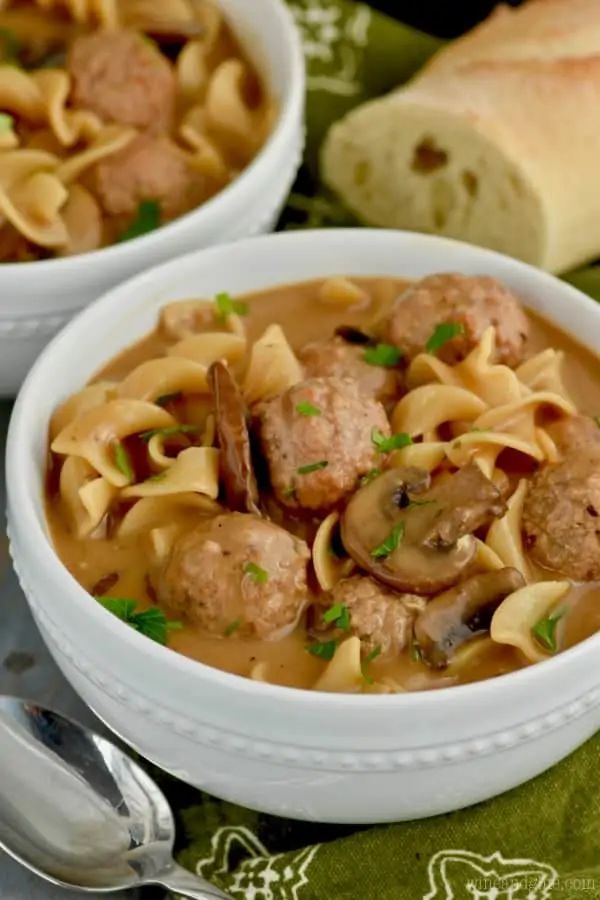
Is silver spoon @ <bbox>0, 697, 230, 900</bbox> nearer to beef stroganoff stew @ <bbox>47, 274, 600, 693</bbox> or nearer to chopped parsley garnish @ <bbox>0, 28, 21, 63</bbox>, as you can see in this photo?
beef stroganoff stew @ <bbox>47, 274, 600, 693</bbox>

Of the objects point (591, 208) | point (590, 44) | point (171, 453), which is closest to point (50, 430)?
point (171, 453)

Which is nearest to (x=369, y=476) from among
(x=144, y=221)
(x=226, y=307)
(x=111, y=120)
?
(x=226, y=307)

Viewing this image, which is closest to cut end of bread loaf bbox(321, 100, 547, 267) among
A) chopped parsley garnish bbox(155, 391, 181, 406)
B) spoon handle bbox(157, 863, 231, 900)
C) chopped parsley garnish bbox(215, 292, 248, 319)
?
chopped parsley garnish bbox(215, 292, 248, 319)

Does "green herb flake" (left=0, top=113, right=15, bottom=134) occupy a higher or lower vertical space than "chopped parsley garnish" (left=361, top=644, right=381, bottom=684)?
higher

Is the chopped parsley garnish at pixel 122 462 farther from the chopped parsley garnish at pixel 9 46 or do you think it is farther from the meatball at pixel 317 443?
the chopped parsley garnish at pixel 9 46

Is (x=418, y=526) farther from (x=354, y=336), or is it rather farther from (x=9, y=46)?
(x=9, y=46)

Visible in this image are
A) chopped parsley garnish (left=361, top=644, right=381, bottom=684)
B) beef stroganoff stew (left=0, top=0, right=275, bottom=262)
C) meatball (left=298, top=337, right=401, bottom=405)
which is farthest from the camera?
beef stroganoff stew (left=0, top=0, right=275, bottom=262)
